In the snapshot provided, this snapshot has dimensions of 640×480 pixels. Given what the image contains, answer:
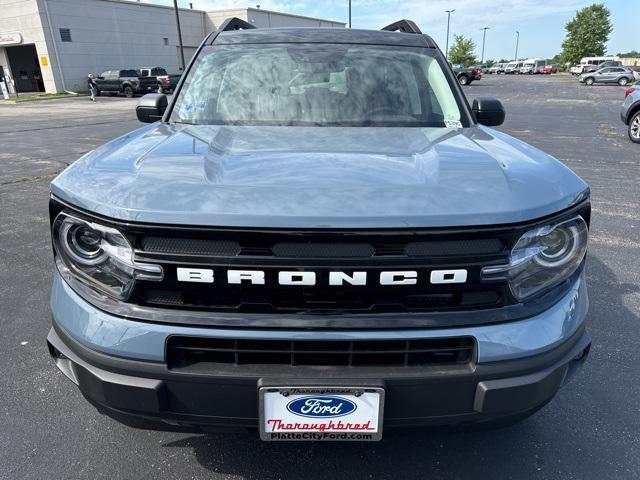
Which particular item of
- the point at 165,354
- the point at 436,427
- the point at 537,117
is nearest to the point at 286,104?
the point at 165,354

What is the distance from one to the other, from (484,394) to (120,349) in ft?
3.91

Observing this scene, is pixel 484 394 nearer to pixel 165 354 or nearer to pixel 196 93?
pixel 165 354

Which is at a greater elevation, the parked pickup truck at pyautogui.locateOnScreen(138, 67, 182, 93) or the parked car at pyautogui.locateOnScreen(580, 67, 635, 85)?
the parked pickup truck at pyautogui.locateOnScreen(138, 67, 182, 93)

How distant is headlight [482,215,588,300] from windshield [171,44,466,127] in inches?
44.1

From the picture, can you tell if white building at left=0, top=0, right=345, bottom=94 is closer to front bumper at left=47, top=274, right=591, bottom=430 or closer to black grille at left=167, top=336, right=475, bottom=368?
front bumper at left=47, top=274, right=591, bottom=430

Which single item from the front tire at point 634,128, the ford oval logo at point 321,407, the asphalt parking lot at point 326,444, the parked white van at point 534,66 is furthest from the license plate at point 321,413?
the parked white van at point 534,66

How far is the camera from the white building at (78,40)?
36.1 meters

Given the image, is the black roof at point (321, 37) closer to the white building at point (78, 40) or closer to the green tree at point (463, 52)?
the white building at point (78, 40)

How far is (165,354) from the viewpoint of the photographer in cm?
150

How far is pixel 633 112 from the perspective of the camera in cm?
1092

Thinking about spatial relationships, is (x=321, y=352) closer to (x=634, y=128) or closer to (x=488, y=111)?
(x=488, y=111)

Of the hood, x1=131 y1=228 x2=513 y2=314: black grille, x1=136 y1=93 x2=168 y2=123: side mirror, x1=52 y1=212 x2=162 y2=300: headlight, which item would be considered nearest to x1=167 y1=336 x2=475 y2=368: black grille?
x1=131 y1=228 x2=513 y2=314: black grille

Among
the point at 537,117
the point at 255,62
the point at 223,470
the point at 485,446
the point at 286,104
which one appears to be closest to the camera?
the point at 223,470

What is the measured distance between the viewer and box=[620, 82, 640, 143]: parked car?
34.6ft
